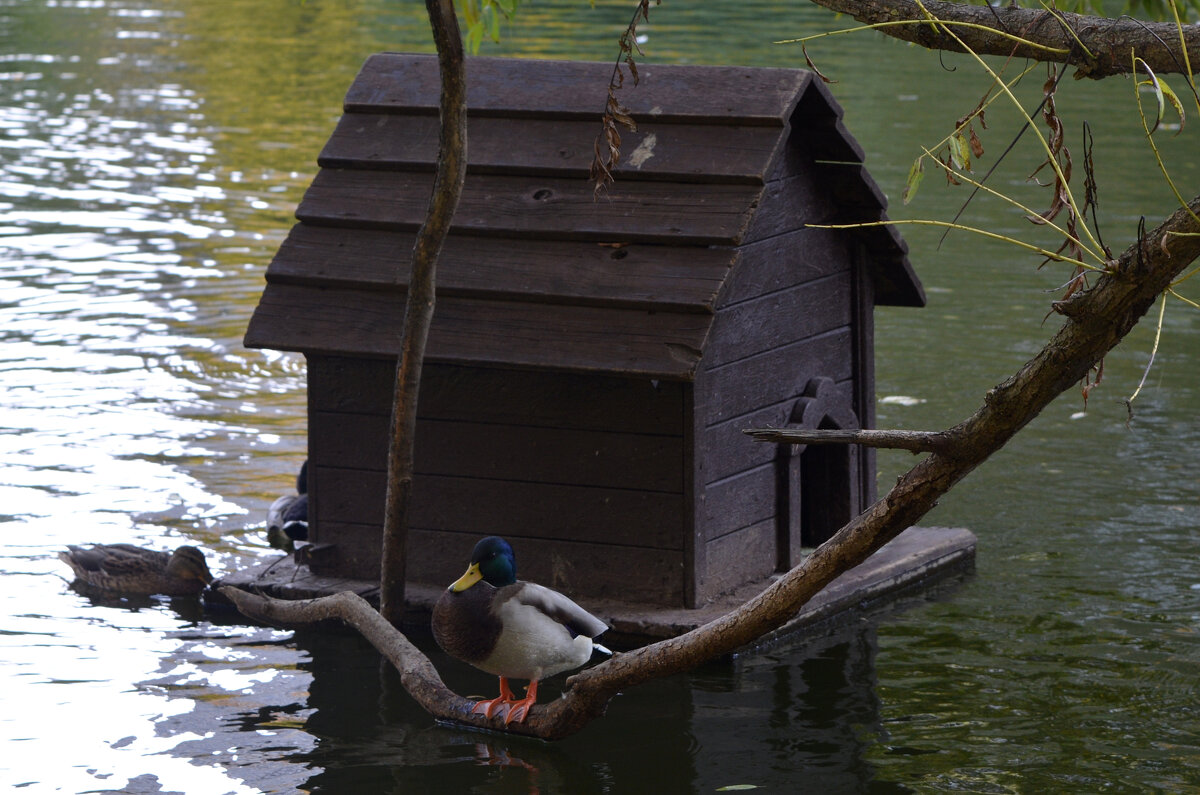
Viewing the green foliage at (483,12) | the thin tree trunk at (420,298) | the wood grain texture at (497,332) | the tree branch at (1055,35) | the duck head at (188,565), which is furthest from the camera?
the duck head at (188,565)

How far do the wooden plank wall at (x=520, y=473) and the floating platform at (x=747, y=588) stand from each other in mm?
130

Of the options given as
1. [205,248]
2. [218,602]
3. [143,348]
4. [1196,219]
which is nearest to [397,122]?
[218,602]

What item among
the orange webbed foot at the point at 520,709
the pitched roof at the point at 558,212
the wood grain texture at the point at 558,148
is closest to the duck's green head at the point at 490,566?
the orange webbed foot at the point at 520,709

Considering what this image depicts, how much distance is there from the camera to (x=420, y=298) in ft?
21.1

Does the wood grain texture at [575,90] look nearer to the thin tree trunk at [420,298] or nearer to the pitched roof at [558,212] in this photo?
the pitched roof at [558,212]

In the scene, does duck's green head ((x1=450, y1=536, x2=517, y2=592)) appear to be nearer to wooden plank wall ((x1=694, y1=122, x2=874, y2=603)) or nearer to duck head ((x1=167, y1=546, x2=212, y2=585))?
wooden plank wall ((x1=694, y1=122, x2=874, y2=603))

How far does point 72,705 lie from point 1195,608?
5013 millimetres

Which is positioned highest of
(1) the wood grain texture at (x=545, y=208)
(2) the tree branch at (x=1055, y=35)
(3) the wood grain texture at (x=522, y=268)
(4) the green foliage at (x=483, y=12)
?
(4) the green foliage at (x=483, y=12)

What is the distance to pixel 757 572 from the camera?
7277 millimetres

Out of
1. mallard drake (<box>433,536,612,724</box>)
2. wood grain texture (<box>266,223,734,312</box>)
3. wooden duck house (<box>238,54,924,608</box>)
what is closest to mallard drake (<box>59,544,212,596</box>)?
wooden duck house (<box>238,54,924,608</box>)

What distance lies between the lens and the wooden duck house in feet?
22.0

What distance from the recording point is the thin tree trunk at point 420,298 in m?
6.19

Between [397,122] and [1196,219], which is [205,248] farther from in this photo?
[1196,219]

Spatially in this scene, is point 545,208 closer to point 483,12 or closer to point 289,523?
point 483,12
